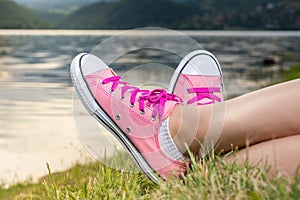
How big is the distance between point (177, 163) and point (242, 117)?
31cm

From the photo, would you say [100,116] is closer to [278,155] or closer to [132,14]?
[278,155]

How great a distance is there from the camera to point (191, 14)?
232ft

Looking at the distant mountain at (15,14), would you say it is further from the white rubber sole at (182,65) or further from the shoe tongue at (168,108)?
the shoe tongue at (168,108)

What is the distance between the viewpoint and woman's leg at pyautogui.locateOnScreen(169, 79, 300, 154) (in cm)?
192

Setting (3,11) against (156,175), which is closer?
(156,175)

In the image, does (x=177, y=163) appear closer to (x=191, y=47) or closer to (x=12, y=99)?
(x=191, y=47)

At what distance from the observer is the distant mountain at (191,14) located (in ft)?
218

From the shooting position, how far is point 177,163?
206 centimetres

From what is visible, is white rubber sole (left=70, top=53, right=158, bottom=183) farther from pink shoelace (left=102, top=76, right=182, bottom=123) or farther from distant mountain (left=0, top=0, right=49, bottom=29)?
distant mountain (left=0, top=0, right=49, bottom=29)

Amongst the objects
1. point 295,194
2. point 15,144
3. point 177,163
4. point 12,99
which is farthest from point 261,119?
point 12,99

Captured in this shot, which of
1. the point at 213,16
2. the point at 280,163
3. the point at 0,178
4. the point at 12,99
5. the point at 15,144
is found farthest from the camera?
the point at 213,16

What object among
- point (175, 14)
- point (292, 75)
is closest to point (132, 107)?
→ point (292, 75)

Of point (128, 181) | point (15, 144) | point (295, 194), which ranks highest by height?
point (295, 194)

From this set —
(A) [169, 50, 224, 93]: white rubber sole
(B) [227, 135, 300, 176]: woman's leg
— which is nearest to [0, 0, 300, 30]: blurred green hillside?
(A) [169, 50, 224, 93]: white rubber sole
